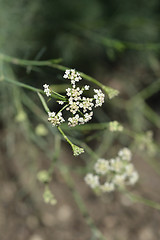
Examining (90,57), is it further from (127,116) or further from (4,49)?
(4,49)

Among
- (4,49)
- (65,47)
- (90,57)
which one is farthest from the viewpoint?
(90,57)

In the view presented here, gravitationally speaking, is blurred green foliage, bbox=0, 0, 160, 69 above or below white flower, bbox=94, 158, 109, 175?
above

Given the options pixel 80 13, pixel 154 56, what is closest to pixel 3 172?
pixel 80 13

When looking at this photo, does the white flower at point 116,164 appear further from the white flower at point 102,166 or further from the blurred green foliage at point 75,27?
the blurred green foliage at point 75,27

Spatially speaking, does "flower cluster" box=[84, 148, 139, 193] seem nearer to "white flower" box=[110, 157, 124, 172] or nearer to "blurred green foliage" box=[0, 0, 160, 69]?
"white flower" box=[110, 157, 124, 172]

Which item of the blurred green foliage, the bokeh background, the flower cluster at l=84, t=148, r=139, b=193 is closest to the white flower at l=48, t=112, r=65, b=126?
the flower cluster at l=84, t=148, r=139, b=193
